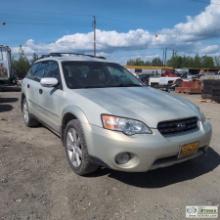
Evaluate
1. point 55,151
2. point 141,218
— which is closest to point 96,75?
point 55,151

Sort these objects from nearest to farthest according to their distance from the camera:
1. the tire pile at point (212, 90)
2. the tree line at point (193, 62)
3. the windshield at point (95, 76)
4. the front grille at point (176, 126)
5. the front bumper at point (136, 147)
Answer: the front bumper at point (136, 147) < the front grille at point (176, 126) < the windshield at point (95, 76) < the tire pile at point (212, 90) < the tree line at point (193, 62)

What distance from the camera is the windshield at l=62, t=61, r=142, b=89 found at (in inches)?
196

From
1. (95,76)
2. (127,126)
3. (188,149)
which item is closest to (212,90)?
(95,76)

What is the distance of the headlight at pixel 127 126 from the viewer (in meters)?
3.70

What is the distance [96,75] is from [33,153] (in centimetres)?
170

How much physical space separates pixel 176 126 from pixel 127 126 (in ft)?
2.18

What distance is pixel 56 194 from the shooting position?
3.79 meters

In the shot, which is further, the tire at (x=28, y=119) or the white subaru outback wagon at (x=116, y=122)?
the tire at (x=28, y=119)

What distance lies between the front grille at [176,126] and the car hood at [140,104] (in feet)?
0.18

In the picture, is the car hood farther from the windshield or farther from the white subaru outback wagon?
the windshield

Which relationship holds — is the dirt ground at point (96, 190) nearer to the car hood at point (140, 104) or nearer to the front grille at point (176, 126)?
the front grille at point (176, 126)

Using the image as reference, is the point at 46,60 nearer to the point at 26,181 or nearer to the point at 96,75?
the point at 96,75

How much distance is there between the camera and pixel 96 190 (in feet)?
12.8

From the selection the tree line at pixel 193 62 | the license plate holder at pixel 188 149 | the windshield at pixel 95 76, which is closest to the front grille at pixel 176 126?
the license plate holder at pixel 188 149
